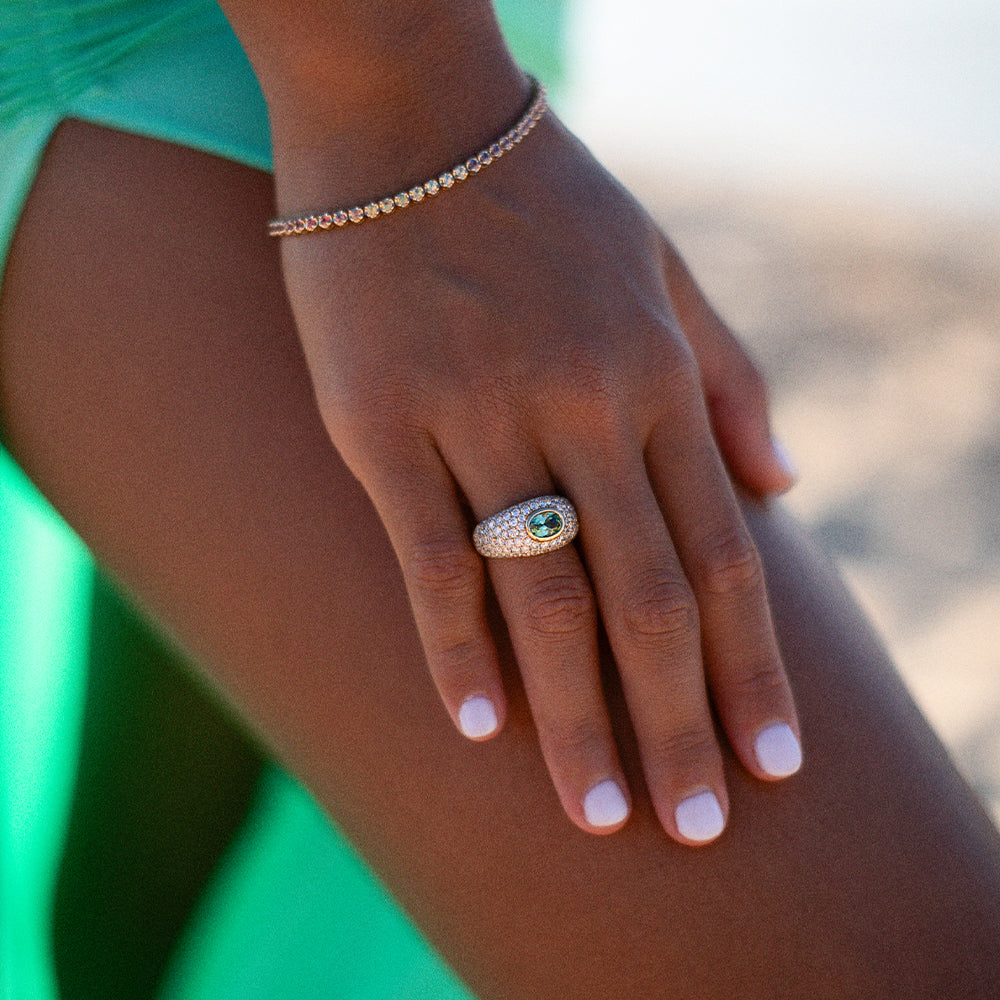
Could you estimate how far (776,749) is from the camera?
75 centimetres

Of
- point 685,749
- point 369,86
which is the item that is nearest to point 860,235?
point 369,86

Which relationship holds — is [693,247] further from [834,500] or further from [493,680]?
[493,680]

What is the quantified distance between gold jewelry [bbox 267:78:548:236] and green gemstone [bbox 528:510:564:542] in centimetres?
25

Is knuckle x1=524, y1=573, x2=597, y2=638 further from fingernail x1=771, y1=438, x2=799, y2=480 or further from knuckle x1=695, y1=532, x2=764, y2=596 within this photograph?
fingernail x1=771, y1=438, x2=799, y2=480

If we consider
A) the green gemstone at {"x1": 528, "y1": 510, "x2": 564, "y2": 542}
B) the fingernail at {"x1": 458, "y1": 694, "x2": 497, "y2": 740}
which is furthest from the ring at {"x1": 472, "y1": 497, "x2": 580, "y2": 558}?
the fingernail at {"x1": 458, "y1": 694, "x2": 497, "y2": 740}

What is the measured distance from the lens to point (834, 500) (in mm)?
2109

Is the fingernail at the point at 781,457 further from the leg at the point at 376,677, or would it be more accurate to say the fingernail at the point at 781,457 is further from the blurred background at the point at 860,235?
the blurred background at the point at 860,235

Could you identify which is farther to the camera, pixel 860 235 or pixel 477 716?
pixel 860 235

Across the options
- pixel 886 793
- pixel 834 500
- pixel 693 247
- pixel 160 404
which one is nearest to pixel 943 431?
pixel 834 500

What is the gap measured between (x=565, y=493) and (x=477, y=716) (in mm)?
164

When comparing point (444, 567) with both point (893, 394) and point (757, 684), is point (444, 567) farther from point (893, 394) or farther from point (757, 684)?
point (893, 394)

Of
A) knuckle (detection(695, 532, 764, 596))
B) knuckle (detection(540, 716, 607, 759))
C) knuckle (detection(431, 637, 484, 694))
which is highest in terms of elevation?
knuckle (detection(431, 637, 484, 694))

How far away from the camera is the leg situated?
0.74 m

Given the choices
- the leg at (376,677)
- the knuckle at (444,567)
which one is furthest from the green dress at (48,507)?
the knuckle at (444,567)
